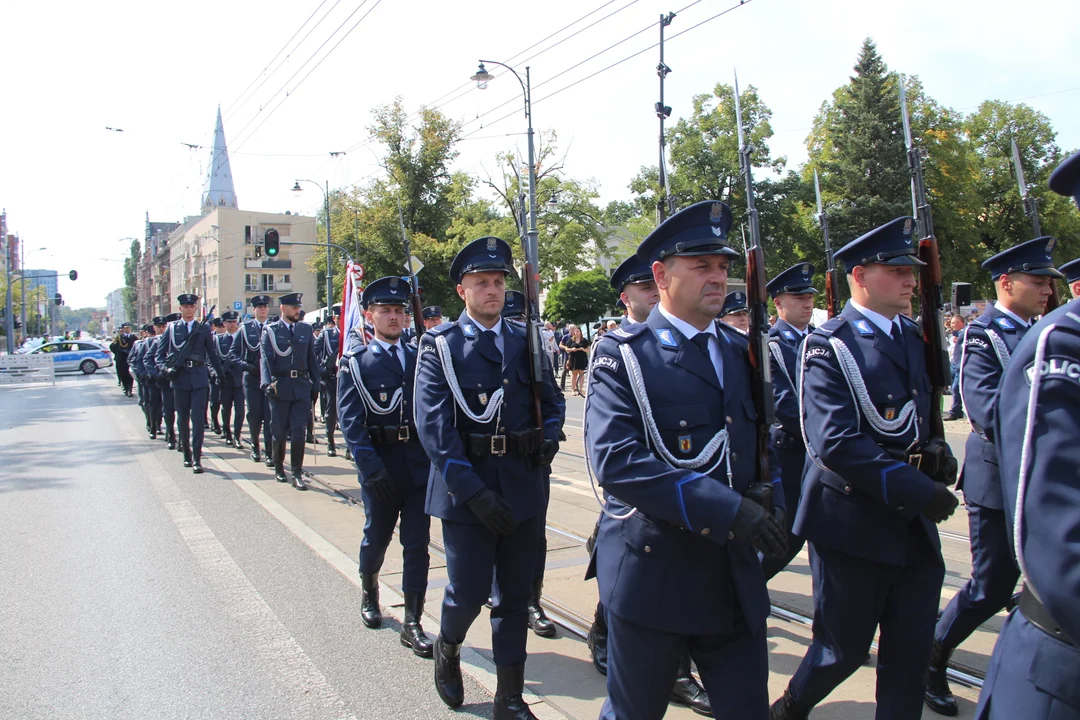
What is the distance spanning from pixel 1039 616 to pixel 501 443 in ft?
8.04

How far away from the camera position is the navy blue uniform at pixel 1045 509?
1.56m

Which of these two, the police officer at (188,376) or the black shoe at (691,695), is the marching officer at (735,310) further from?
the police officer at (188,376)

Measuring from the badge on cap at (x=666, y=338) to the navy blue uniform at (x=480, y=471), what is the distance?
1.26 m

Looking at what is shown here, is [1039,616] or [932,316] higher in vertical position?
[932,316]

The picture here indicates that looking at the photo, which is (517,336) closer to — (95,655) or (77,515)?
(95,655)

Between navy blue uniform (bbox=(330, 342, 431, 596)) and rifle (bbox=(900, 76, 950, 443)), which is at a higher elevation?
rifle (bbox=(900, 76, 950, 443))

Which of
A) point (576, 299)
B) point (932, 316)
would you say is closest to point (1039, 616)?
point (932, 316)

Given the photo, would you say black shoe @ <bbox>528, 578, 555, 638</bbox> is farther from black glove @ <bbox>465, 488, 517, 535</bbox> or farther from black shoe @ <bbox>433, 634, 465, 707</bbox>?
black glove @ <bbox>465, 488, 517, 535</bbox>

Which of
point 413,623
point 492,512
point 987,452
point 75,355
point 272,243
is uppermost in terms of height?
point 272,243

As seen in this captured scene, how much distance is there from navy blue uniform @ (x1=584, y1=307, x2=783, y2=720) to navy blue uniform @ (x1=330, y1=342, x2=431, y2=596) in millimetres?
2314

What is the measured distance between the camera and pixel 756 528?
8.05ft

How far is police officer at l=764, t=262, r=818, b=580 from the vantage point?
4668mm

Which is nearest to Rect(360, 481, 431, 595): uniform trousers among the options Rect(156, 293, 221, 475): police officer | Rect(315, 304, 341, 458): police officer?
Rect(156, 293, 221, 475): police officer

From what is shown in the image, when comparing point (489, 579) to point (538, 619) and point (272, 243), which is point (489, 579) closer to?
point (538, 619)
